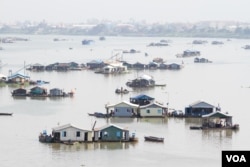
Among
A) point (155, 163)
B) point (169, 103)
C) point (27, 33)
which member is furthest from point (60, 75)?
point (27, 33)

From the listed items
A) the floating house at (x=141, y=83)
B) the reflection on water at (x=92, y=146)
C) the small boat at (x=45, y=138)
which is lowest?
the floating house at (x=141, y=83)

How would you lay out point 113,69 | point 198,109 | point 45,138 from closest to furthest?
point 45,138
point 198,109
point 113,69

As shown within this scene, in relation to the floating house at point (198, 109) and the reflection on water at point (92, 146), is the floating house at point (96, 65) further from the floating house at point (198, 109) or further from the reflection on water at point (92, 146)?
the reflection on water at point (92, 146)

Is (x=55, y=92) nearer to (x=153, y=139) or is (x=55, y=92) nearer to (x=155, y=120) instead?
(x=155, y=120)

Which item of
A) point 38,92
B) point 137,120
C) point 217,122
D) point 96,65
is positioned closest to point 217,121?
point 217,122

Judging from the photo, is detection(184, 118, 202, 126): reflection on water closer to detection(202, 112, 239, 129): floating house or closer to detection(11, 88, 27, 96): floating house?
detection(202, 112, 239, 129): floating house

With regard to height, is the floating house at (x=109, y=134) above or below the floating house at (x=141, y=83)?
above

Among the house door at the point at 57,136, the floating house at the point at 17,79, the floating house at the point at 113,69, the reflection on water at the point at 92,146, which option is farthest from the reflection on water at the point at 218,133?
the floating house at the point at 113,69

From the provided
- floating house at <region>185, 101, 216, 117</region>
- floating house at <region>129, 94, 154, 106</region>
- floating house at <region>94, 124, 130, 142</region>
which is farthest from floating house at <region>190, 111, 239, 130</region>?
floating house at <region>129, 94, 154, 106</region>
